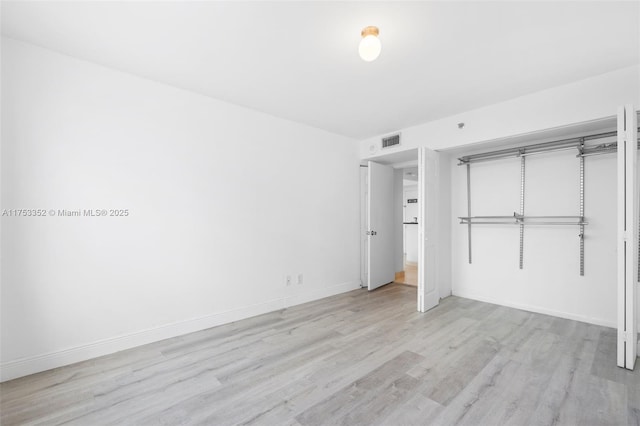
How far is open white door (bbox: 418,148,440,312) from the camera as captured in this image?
12.1 feet

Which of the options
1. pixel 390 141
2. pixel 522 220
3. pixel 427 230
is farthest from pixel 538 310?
pixel 390 141

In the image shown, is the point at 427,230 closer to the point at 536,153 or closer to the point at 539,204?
the point at 539,204

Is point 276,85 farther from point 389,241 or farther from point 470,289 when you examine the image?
point 470,289

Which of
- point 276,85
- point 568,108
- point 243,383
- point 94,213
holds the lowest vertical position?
point 243,383

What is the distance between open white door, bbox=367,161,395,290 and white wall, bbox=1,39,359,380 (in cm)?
128

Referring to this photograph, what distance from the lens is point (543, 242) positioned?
357 cm

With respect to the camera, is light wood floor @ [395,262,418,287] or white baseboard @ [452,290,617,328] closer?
white baseboard @ [452,290,617,328]

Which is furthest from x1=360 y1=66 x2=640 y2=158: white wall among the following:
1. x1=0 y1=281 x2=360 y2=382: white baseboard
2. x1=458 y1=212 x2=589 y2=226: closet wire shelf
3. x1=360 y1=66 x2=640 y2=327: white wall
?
x1=0 y1=281 x2=360 y2=382: white baseboard

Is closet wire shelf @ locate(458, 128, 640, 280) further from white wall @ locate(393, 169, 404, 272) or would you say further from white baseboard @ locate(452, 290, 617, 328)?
white wall @ locate(393, 169, 404, 272)

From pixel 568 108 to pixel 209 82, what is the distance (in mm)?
3784

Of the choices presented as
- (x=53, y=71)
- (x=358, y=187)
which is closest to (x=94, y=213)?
(x=53, y=71)

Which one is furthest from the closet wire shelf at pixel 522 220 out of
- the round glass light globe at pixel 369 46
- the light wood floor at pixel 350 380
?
the round glass light globe at pixel 369 46

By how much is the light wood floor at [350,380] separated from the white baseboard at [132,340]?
9 cm

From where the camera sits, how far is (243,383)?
6.88 feet
